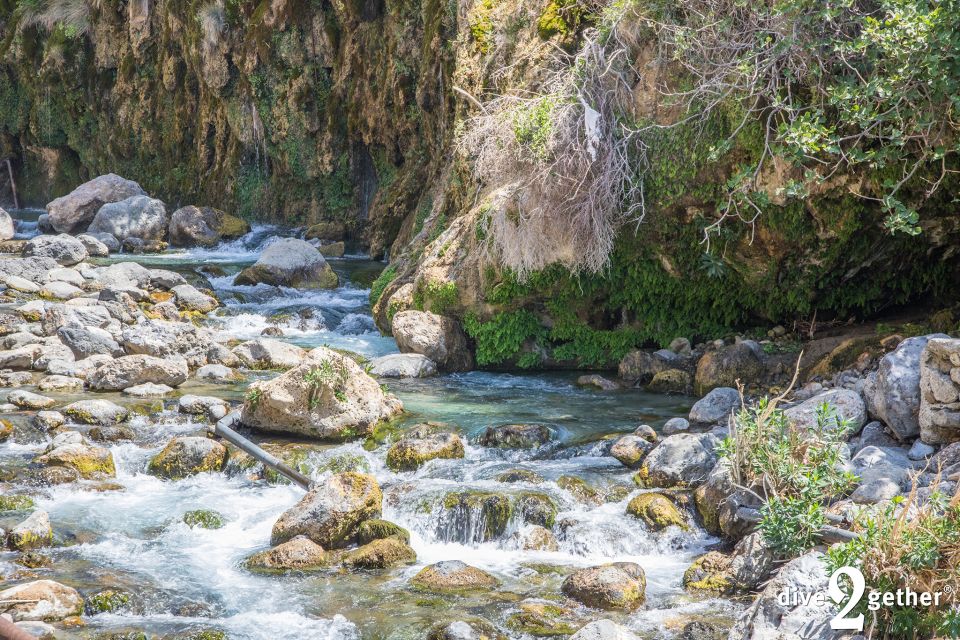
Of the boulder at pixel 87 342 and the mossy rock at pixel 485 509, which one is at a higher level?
the boulder at pixel 87 342

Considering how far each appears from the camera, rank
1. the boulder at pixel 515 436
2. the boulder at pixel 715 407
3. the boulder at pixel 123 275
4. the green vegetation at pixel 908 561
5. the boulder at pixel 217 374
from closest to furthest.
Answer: the green vegetation at pixel 908 561, the boulder at pixel 515 436, the boulder at pixel 715 407, the boulder at pixel 217 374, the boulder at pixel 123 275

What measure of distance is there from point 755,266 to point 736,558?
515 cm

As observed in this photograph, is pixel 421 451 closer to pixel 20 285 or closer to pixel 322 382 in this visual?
pixel 322 382

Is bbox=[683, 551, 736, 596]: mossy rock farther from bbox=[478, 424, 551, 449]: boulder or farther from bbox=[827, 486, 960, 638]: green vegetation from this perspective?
Result: bbox=[478, 424, 551, 449]: boulder

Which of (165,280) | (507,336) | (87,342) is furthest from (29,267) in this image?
(507,336)

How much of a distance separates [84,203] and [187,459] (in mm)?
17052

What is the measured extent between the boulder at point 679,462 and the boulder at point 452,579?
2130mm

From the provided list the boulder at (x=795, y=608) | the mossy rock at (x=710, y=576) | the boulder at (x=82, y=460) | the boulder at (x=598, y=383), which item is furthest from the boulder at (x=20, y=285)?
the boulder at (x=795, y=608)

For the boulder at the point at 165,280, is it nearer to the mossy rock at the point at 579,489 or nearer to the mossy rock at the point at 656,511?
the mossy rock at the point at 579,489

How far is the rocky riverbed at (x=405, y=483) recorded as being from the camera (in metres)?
6.32

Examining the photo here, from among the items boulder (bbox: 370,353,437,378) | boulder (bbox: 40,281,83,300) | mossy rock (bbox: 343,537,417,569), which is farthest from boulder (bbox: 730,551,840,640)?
boulder (bbox: 40,281,83,300)

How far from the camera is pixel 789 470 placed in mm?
6590

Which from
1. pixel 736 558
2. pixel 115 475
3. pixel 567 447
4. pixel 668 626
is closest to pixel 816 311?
pixel 567 447

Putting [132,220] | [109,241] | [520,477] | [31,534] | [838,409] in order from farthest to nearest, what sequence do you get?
[132,220]
[109,241]
[520,477]
[838,409]
[31,534]
